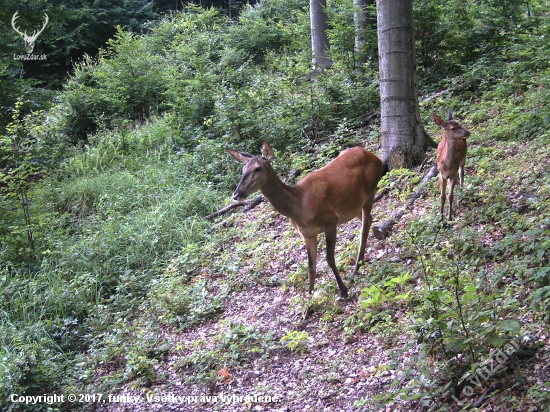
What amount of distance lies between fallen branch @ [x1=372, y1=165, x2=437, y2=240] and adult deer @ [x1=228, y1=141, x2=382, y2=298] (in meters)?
0.31

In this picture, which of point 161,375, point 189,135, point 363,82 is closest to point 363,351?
point 161,375

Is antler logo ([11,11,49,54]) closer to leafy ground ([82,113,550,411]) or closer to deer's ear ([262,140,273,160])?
leafy ground ([82,113,550,411])

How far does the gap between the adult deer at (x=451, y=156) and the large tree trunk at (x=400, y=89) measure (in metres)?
1.22

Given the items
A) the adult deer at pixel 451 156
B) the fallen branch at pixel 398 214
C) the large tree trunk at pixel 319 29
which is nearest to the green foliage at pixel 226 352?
the fallen branch at pixel 398 214

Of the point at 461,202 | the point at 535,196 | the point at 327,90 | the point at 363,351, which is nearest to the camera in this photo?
the point at 363,351

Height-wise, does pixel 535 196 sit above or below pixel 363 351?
above

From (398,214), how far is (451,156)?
1.07 meters

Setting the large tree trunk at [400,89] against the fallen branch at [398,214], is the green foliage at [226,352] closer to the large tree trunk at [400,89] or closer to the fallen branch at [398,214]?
the fallen branch at [398,214]

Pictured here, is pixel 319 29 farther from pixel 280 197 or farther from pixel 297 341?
pixel 297 341

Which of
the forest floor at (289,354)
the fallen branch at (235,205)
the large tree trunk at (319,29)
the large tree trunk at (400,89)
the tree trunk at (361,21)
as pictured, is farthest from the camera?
the large tree trunk at (319,29)

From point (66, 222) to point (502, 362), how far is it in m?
9.61

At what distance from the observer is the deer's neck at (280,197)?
5.85m

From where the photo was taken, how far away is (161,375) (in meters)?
6.02

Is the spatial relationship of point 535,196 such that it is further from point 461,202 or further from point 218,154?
point 218,154
